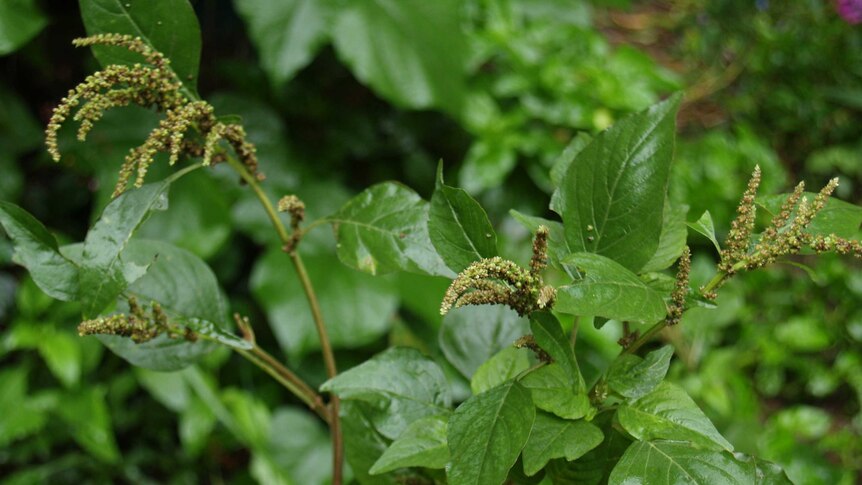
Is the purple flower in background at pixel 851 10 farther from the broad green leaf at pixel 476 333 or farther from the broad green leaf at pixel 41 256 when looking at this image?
the broad green leaf at pixel 41 256

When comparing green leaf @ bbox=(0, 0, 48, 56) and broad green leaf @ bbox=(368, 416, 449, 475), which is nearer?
broad green leaf @ bbox=(368, 416, 449, 475)

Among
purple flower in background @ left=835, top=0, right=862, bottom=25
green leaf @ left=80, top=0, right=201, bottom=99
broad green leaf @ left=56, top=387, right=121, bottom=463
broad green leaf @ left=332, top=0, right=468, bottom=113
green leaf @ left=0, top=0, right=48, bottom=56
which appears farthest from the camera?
purple flower in background @ left=835, top=0, right=862, bottom=25

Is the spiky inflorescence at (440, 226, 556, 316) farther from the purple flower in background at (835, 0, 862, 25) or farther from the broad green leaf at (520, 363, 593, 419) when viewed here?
the purple flower in background at (835, 0, 862, 25)

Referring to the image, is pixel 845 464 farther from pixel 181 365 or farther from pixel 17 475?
pixel 17 475

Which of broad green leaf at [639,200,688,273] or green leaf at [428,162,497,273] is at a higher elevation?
green leaf at [428,162,497,273]

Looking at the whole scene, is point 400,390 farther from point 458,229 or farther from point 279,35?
point 279,35

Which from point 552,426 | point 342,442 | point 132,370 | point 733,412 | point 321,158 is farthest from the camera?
point 321,158

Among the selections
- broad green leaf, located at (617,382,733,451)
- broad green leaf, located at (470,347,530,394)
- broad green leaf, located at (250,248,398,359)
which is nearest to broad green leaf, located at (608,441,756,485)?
broad green leaf, located at (617,382,733,451)

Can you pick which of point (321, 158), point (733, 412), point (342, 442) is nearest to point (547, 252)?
point (342, 442)
